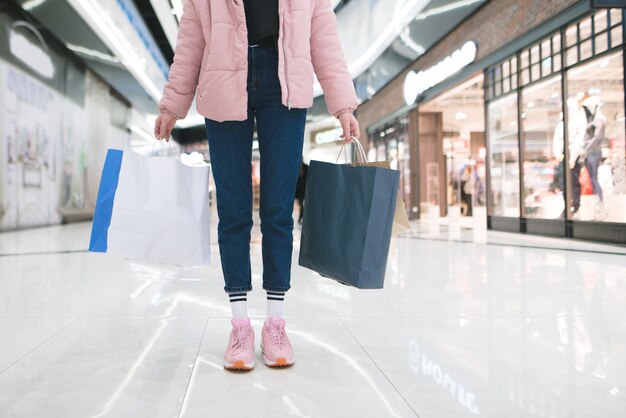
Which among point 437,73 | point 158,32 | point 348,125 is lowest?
point 348,125

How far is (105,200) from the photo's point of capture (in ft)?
4.99

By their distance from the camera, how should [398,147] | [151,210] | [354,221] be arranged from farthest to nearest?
[398,147] < [151,210] < [354,221]

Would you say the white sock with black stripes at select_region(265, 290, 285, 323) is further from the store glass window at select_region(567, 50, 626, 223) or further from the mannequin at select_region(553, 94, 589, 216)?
the mannequin at select_region(553, 94, 589, 216)

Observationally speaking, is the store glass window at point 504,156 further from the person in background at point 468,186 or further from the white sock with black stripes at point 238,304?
the white sock with black stripes at point 238,304

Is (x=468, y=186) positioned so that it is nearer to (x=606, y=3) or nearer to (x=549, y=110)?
(x=549, y=110)

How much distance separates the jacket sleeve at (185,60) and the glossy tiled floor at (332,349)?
0.77 meters

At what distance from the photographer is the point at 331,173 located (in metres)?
1.49

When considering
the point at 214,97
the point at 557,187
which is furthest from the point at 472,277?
the point at 557,187

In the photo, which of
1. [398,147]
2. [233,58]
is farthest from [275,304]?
[398,147]

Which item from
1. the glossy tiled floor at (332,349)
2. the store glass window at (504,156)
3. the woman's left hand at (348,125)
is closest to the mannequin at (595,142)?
the store glass window at (504,156)

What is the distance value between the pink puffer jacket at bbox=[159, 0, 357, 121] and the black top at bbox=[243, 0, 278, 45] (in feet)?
0.14

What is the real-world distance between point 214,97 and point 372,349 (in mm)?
885

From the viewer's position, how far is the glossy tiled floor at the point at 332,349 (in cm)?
108

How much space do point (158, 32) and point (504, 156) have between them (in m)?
11.9
